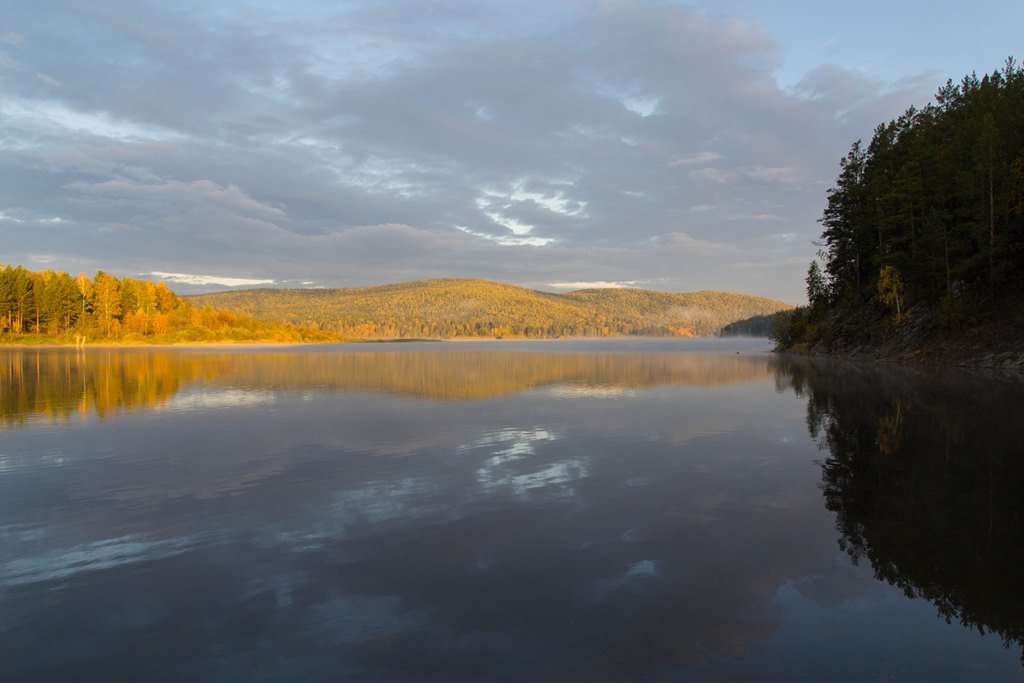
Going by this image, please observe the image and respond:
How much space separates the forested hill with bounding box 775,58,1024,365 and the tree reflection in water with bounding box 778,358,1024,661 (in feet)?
102

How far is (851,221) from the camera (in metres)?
80.3

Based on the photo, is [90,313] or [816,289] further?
[90,313]

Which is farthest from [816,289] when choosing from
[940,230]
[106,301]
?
[106,301]

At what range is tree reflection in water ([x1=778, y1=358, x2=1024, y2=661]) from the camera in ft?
26.2

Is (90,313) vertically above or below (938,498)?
above

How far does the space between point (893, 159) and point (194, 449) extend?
83636mm

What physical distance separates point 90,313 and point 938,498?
193408 millimetres

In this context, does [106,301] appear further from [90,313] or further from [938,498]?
[938,498]

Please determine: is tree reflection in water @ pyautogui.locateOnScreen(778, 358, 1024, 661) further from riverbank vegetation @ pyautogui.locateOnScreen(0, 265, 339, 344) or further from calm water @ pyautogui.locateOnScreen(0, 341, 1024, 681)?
riverbank vegetation @ pyautogui.locateOnScreen(0, 265, 339, 344)

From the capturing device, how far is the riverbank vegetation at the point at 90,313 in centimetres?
14175

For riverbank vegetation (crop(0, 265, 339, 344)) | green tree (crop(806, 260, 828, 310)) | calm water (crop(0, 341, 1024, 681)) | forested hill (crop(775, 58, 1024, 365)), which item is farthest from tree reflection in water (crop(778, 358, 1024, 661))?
riverbank vegetation (crop(0, 265, 339, 344))

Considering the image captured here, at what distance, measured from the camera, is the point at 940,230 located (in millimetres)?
54781

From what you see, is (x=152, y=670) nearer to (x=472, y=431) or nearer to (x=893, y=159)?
(x=472, y=431)

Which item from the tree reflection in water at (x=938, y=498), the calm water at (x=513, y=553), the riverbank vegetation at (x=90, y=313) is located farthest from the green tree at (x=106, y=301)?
the tree reflection in water at (x=938, y=498)
